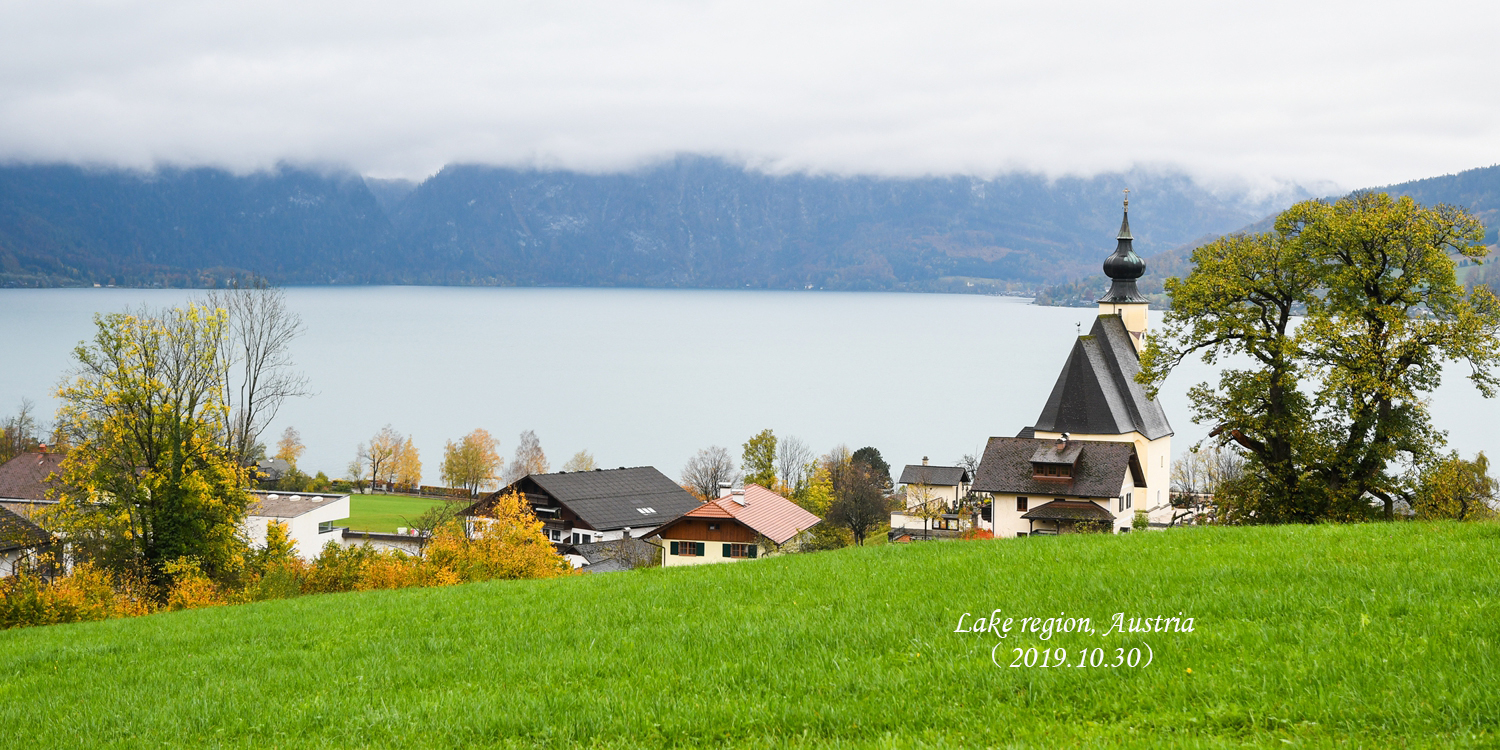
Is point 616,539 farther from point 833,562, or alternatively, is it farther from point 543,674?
point 543,674

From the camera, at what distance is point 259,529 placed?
54094 mm

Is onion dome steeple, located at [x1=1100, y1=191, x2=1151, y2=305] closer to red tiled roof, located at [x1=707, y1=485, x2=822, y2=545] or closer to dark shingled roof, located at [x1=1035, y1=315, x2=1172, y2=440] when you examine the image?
dark shingled roof, located at [x1=1035, y1=315, x2=1172, y2=440]

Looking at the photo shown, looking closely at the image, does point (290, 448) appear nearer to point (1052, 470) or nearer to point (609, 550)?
point (609, 550)

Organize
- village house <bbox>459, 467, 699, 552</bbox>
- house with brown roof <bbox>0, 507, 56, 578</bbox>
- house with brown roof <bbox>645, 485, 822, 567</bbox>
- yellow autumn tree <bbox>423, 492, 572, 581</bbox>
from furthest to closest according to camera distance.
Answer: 1. village house <bbox>459, 467, 699, 552</bbox>
2. house with brown roof <bbox>645, 485, 822, 567</bbox>
3. house with brown roof <bbox>0, 507, 56, 578</bbox>
4. yellow autumn tree <bbox>423, 492, 572, 581</bbox>

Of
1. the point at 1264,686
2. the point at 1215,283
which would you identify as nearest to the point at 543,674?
the point at 1264,686

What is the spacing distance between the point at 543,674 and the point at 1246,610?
649 centimetres

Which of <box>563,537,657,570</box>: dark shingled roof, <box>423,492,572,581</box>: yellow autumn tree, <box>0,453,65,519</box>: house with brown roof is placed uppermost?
<box>0,453,65,519</box>: house with brown roof

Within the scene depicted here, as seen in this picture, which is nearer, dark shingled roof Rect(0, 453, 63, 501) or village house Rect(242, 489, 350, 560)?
village house Rect(242, 489, 350, 560)

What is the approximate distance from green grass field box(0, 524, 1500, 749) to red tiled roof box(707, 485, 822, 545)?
28.7m

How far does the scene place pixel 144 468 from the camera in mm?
32094

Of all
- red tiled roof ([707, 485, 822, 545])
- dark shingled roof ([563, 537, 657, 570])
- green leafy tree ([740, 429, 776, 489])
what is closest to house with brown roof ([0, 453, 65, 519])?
dark shingled roof ([563, 537, 657, 570])

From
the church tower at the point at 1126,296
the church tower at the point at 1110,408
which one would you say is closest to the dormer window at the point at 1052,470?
the church tower at the point at 1110,408

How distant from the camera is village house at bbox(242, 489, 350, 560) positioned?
5384cm

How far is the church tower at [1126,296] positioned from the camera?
51719 mm
